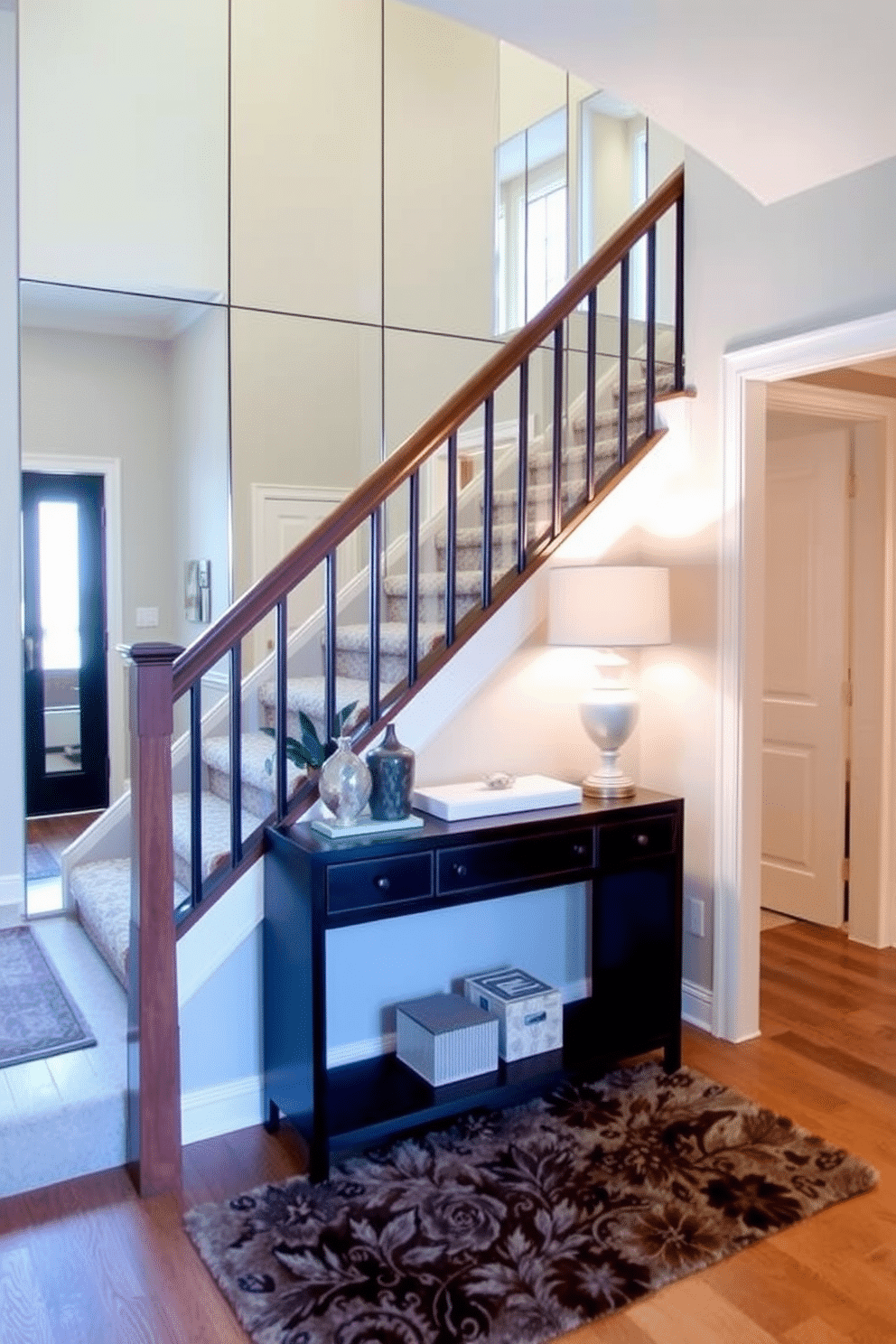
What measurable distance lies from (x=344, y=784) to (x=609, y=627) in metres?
0.86

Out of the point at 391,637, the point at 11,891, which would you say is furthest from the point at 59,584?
the point at 391,637

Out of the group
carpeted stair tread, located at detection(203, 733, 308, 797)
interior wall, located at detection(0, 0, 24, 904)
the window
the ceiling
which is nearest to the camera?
the ceiling

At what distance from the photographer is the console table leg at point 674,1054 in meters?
2.95

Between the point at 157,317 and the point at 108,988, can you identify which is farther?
the point at 157,317

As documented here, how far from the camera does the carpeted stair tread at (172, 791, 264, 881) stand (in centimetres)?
292

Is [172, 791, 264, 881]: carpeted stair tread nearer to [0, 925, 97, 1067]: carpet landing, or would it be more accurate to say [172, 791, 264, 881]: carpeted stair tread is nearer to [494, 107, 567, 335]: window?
[0, 925, 97, 1067]: carpet landing

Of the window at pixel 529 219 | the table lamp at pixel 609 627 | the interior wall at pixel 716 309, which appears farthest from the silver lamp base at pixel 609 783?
the window at pixel 529 219

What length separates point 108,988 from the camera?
9.95ft

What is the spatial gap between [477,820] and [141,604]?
7.01 feet

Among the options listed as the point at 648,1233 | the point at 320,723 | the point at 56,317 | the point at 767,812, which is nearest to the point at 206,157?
the point at 56,317

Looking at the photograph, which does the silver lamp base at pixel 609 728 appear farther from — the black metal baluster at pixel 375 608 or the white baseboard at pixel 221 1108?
the white baseboard at pixel 221 1108

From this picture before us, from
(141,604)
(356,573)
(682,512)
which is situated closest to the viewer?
(682,512)

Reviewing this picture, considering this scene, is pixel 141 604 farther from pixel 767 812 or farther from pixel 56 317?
pixel 767 812

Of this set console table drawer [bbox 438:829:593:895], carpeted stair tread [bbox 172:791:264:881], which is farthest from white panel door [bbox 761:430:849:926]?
carpeted stair tread [bbox 172:791:264:881]
